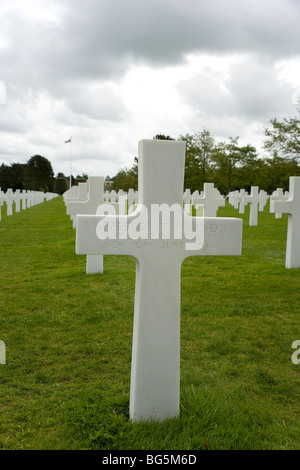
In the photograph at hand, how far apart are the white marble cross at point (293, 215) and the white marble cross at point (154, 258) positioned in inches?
194

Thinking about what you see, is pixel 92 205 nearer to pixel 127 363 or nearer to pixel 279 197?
pixel 127 363

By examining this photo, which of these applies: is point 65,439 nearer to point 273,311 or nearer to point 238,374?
point 238,374

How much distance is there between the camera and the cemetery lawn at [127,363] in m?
2.39

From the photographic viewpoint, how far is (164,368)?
2.50 m

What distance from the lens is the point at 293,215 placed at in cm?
706

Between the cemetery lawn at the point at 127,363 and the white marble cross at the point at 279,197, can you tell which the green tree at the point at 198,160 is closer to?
the white marble cross at the point at 279,197

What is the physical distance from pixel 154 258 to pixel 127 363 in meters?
1.41

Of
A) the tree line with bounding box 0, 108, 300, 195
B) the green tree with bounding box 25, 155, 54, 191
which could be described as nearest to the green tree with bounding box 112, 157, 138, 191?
the tree line with bounding box 0, 108, 300, 195

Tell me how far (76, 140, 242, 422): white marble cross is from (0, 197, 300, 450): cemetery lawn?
20cm

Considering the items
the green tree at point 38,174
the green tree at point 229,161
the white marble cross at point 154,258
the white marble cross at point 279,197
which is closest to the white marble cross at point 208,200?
the white marble cross at point 279,197

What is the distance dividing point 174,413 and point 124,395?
41 centimetres

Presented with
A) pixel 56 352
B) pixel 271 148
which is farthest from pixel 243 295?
pixel 271 148

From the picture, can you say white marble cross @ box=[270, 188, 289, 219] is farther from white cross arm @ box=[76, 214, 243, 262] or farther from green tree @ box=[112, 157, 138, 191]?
green tree @ box=[112, 157, 138, 191]

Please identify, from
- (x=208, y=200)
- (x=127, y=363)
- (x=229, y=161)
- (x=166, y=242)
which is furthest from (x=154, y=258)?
(x=229, y=161)
